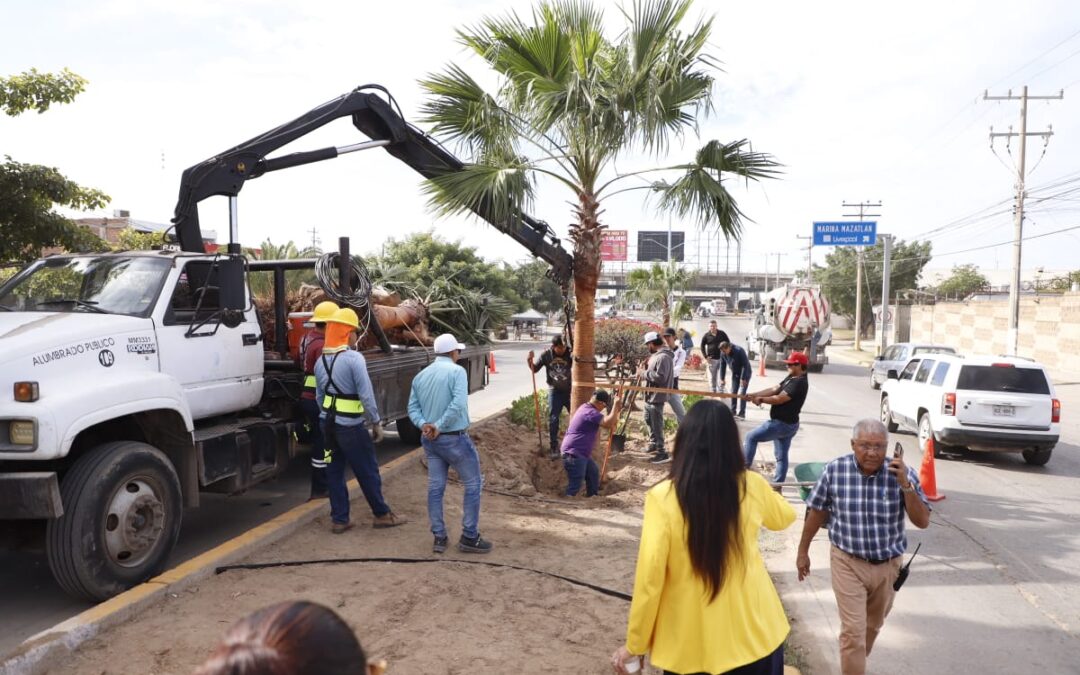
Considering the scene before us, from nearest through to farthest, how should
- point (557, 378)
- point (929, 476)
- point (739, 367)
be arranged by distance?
point (929, 476)
point (557, 378)
point (739, 367)

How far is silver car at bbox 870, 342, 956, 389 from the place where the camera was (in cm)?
1925

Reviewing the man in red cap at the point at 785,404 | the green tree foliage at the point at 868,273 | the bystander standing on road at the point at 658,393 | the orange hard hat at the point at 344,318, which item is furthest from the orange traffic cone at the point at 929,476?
the green tree foliage at the point at 868,273

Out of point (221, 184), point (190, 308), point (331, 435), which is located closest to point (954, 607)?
point (331, 435)

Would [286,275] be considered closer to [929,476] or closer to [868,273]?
[929,476]

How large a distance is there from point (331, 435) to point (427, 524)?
129 centimetres

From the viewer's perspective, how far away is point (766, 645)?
262cm

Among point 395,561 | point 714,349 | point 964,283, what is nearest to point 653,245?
point 964,283

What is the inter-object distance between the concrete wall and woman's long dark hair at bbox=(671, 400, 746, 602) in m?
26.8

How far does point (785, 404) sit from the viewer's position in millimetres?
8375

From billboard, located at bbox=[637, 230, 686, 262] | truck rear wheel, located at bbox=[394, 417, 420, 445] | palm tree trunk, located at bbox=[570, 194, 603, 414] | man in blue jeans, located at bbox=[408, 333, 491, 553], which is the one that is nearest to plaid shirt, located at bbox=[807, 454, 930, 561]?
man in blue jeans, located at bbox=[408, 333, 491, 553]

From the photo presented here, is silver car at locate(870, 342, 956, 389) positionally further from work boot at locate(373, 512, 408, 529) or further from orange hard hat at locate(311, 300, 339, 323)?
orange hard hat at locate(311, 300, 339, 323)

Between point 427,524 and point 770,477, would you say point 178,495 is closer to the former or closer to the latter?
point 427,524

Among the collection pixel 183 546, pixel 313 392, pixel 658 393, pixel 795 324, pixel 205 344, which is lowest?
pixel 183 546

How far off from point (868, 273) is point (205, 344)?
64.4 metres
